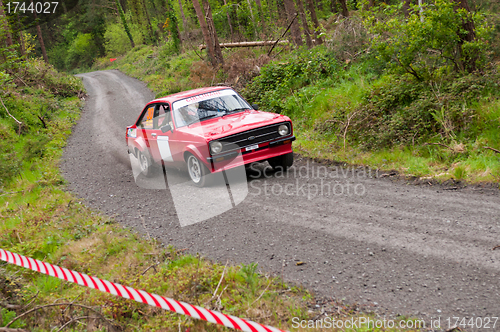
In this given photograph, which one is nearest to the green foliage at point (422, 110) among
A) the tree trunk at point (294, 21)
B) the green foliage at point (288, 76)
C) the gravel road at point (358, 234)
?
the gravel road at point (358, 234)

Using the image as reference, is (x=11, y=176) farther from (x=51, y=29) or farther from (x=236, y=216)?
(x=51, y=29)

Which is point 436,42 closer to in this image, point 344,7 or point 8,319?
point 8,319

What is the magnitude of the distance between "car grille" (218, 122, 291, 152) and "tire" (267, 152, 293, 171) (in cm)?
57

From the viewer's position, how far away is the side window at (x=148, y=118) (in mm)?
8992

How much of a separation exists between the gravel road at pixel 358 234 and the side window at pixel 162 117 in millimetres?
1477

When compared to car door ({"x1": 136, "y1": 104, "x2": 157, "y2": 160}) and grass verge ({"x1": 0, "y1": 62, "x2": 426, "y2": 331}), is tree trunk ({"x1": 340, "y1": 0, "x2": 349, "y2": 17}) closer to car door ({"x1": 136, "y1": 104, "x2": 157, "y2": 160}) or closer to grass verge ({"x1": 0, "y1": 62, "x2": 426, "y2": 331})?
car door ({"x1": 136, "y1": 104, "x2": 157, "y2": 160})

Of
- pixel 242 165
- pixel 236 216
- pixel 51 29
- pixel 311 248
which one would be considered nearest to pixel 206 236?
pixel 236 216

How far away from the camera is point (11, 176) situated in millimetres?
10977

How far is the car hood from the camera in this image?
721cm

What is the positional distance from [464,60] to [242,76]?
9712mm

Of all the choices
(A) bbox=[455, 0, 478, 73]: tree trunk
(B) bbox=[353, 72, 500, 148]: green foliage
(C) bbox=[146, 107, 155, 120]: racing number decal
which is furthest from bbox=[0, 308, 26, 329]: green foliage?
(A) bbox=[455, 0, 478, 73]: tree trunk

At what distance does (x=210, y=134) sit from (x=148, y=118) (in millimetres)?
2671

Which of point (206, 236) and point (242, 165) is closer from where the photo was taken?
point (206, 236)

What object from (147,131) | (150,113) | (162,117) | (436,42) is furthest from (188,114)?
(436,42)
